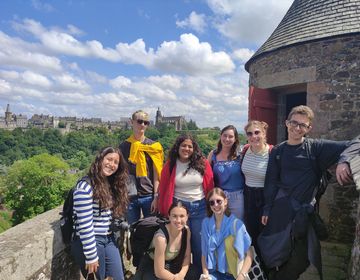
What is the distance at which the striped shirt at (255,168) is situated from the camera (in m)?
3.03

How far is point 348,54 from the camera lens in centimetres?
566

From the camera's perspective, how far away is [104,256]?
2.69 metres

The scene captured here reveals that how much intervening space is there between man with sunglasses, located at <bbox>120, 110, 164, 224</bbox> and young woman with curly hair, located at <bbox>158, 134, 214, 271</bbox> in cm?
36

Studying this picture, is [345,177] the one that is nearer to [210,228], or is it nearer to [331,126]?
[210,228]

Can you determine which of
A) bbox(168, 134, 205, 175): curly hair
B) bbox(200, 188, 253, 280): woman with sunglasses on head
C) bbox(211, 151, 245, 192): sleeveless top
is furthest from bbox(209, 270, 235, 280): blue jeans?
bbox(168, 134, 205, 175): curly hair

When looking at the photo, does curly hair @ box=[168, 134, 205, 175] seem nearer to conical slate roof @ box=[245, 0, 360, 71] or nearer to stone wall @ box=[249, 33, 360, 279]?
stone wall @ box=[249, 33, 360, 279]

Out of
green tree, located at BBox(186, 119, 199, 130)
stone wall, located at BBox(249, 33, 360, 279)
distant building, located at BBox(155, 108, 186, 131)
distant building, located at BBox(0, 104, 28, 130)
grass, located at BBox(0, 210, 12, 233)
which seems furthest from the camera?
distant building, located at BBox(0, 104, 28, 130)

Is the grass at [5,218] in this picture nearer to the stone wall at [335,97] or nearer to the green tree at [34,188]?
the green tree at [34,188]

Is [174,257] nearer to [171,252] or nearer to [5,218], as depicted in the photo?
[171,252]

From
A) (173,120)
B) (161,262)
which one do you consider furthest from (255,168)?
(173,120)

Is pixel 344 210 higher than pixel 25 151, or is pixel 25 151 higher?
pixel 344 210

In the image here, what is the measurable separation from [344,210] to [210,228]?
3762 mm

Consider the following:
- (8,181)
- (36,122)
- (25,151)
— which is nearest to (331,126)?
(8,181)

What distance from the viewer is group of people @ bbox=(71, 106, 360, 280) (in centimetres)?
267
